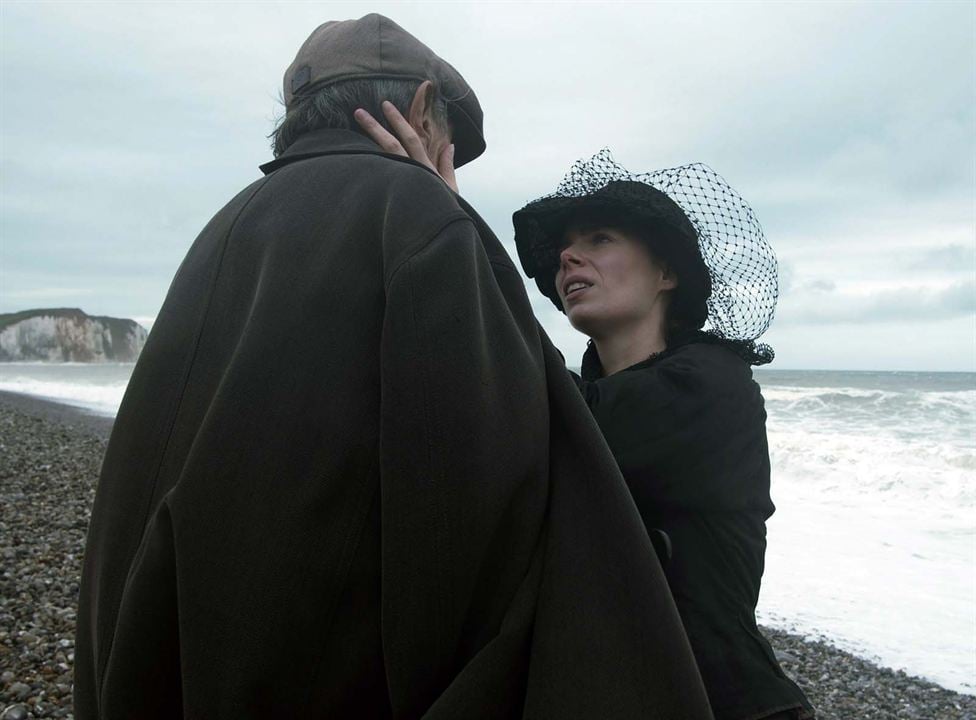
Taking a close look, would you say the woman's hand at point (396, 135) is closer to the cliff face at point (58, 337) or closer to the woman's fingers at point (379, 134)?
the woman's fingers at point (379, 134)

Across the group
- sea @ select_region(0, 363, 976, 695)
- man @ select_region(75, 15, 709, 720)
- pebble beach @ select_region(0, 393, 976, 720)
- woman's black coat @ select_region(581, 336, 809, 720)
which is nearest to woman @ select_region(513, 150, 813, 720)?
woman's black coat @ select_region(581, 336, 809, 720)

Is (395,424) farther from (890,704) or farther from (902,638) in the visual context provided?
(902,638)

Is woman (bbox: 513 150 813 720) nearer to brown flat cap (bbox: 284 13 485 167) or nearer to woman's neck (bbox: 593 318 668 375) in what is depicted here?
woman's neck (bbox: 593 318 668 375)

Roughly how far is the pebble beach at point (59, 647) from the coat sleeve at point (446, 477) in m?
3.36

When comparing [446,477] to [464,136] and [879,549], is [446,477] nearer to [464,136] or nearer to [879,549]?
[464,136]

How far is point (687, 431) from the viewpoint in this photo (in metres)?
1.78

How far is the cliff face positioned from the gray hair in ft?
375

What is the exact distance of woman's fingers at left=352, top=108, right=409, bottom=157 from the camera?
1533 millimetres

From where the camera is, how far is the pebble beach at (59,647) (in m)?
4.08

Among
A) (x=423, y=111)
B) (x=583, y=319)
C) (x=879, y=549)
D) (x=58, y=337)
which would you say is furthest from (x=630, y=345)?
(x=58, y=337)

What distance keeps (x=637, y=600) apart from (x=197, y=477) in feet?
2.17

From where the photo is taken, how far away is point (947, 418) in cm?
2588

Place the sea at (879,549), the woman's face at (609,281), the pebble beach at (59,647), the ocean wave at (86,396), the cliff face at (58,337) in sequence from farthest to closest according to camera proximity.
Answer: the cliff face at (58,337), the ocean wave at (86,396), the sea at (879,549), the pebble beach at (59,647), the woman's face at (609,281)

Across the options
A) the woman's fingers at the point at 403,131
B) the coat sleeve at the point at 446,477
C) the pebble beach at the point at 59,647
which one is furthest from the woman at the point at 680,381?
the pebble beach at the point at 59,647
